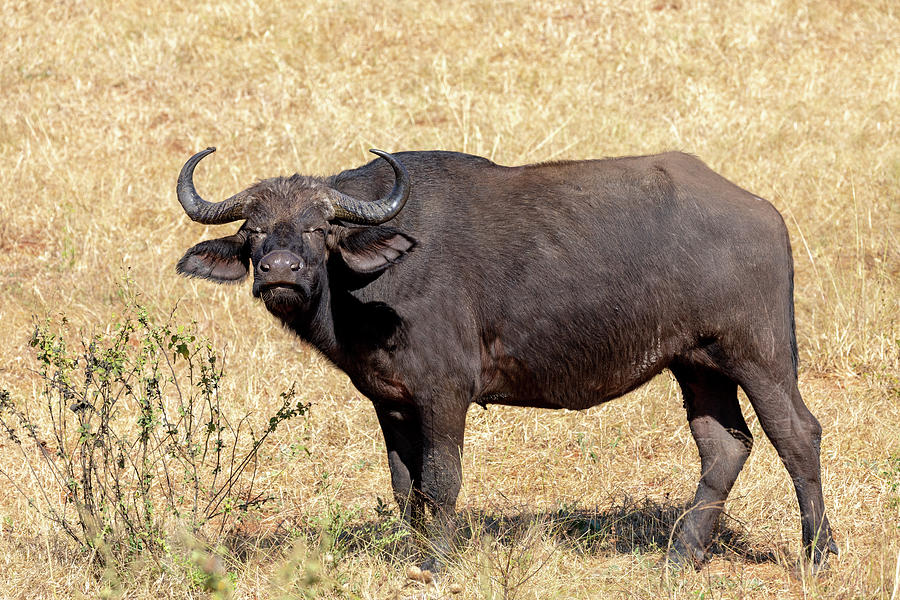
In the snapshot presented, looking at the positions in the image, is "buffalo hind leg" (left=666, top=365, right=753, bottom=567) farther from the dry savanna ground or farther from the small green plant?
the small green plant

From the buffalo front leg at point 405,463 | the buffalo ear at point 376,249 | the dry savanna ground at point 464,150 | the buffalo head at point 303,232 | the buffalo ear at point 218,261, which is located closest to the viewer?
the buffalo head at point 303,232

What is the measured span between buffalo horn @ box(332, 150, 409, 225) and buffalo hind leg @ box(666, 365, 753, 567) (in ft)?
5.77

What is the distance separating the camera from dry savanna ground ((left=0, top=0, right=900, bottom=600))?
4.78m

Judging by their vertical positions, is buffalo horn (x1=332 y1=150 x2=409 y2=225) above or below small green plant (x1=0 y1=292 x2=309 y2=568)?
above

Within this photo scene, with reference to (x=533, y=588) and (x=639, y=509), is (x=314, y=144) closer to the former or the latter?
(x=639, y=509)

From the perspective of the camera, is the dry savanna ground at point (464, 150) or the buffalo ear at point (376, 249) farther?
the dry savanna ground at point (464, 150)

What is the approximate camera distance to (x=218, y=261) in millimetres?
4918

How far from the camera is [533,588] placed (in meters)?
4.38

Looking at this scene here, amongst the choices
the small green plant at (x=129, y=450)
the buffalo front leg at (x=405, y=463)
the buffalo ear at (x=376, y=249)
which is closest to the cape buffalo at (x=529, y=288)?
the buffalo ear at (x=376, y=249)

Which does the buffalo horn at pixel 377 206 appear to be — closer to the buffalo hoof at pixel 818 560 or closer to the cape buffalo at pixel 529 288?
the cape buffalo at pixel 529 288

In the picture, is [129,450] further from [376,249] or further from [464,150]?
[464,150]

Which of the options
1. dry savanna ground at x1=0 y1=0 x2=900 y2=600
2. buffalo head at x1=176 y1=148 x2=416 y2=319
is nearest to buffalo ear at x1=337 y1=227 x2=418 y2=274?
buffalo head at x1=176 y1=148 x2=416 y2=319

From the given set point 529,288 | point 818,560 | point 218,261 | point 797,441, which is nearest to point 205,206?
point 218,261

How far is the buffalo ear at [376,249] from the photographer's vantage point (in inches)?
184
